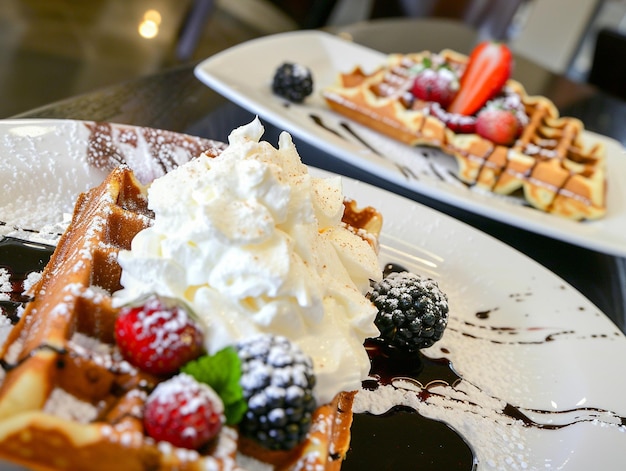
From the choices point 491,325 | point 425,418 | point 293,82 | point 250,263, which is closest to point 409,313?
point 425,418

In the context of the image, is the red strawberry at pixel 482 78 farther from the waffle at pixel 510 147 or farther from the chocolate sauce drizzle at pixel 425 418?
the chocolate sauce drizzle at pixel 425 418

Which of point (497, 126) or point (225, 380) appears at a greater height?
point (497, 126)

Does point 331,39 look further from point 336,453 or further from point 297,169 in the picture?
point 336,453

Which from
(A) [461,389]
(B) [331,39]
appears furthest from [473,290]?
(B) [331,39]

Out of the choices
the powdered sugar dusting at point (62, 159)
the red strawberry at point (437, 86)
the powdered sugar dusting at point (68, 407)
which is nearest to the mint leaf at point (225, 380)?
the powdered sugar dusting at point (68, 407)

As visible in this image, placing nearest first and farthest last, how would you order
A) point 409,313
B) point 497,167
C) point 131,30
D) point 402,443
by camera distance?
point 402,443 < point 409,313 < point 497,167 < point 131,30

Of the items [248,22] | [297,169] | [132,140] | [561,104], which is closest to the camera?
[297,169]

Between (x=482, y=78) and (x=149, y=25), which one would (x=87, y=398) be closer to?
(x=482, y=78)

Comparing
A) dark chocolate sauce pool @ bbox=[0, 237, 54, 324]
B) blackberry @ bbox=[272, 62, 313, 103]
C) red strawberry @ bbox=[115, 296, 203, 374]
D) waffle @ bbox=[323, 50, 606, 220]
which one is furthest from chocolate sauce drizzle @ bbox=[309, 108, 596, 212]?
red strawberry @ bbox=[115, 296, 203, 374]
